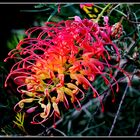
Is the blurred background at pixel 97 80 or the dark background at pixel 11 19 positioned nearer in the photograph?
the blurred background at pixel 97 80

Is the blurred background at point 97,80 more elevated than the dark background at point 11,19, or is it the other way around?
the dark background at point 11,19

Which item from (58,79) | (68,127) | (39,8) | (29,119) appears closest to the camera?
(58,79)

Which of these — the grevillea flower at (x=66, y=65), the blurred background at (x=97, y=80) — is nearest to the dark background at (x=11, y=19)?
the blurred background at (x=97, y=80)

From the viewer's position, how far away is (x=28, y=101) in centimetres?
110

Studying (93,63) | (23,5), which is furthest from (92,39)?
(23,5)

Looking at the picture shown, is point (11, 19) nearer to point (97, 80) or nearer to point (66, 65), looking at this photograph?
point (97, 80)

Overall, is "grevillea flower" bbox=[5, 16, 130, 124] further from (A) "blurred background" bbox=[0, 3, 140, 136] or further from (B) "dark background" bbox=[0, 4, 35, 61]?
(B) "dark background" bbox=[0, 4, 35, 61]

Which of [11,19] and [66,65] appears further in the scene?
[11,19]

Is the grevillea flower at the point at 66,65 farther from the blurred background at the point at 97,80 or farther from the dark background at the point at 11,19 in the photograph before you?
the dark background at the point at 11,19

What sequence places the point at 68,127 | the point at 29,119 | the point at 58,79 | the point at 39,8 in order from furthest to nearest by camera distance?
1. the point at 68,127
2. the point at 39,8
3. the point at 29,119
4. the point at 58,79

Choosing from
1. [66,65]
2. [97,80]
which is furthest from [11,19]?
[66,65]

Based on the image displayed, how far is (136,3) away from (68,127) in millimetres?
423


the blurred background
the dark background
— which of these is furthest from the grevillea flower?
the dark background

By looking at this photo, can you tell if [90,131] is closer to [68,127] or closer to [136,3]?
[68,127]
